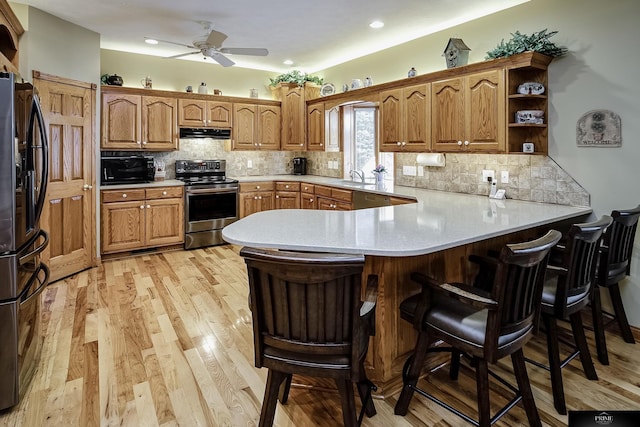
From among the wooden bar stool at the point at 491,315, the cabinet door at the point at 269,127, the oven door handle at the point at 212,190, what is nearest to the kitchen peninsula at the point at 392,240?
the wooden bar stool at the point at 491,315

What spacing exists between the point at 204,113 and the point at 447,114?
3.49 metres

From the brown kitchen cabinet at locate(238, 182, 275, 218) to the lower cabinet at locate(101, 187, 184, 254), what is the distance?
34.8 inches

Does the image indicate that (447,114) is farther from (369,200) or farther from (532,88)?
(369,200)

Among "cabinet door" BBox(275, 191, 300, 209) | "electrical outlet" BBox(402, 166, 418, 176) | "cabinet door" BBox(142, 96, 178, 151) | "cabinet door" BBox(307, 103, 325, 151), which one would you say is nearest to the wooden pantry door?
"cabinet door" BBox(142, 96, 178, 151)

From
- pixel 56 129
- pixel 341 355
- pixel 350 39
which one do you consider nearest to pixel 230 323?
pixel 341 355

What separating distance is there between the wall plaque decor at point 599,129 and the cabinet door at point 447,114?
967 millimetres

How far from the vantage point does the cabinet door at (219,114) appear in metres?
5.81

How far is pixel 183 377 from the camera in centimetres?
241

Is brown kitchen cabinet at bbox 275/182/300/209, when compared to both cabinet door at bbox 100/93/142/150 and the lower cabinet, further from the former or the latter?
cabinet door at bbox 100/93/142/150

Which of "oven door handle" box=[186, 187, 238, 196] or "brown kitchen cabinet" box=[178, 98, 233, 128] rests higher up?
"brown kitchen cabinet" box=[178, 98, 233, 128]

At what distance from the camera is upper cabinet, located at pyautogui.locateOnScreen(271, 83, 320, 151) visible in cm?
630

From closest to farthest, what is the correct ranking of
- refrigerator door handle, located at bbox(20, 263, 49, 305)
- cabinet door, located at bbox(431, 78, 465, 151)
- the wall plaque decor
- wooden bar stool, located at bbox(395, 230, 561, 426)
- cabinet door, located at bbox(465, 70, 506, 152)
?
wooden bar stool, located at bbox(395, 230, 561, 426) → refrigerator door handle, located at bbox(20, 263, 49, 305) → the wall plaque decor → cabinet door, located at bbox(465, 70, 506, 152) → cabinet door, located at bbox(431, 78, 465, 151)

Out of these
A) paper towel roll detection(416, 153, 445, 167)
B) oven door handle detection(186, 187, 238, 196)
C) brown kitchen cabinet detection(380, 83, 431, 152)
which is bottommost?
oven door handle detection(186, 187, 238, 196)

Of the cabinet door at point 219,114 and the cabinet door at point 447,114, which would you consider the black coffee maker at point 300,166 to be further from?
the cabinet door at point 447,114
